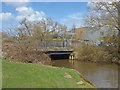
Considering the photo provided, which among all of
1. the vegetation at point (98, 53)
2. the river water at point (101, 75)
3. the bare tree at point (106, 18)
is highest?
the bare tree at point (106, 18)

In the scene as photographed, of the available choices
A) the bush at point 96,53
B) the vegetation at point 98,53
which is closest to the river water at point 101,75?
the vegetation at point 98,53

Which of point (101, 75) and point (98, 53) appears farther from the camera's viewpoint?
point (98, 53)

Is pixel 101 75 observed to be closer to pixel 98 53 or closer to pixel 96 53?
pixel 98 53

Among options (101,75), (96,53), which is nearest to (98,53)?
(96,53)

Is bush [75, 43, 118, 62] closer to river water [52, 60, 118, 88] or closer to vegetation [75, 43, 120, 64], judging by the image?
vegetation [75, 43, 120, 64]

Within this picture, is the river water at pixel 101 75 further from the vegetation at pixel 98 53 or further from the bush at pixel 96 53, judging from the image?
the bush at pixel 96 53

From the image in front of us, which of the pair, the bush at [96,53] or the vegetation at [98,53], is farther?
the bush at [96,53]

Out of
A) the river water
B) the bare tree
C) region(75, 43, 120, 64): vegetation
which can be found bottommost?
the river water

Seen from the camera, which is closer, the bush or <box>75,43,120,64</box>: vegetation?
<box>75,43,120,64</box>: vegetation

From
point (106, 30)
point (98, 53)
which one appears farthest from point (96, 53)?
point (106, 30)

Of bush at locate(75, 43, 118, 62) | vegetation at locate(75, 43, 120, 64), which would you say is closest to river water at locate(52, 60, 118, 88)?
vegetation at locate(75, 43, 120, 64)

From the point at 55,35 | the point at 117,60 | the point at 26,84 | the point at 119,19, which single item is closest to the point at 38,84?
the point at 26,84

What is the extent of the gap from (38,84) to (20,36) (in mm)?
15263

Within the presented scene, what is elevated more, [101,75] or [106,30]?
[106,30]
